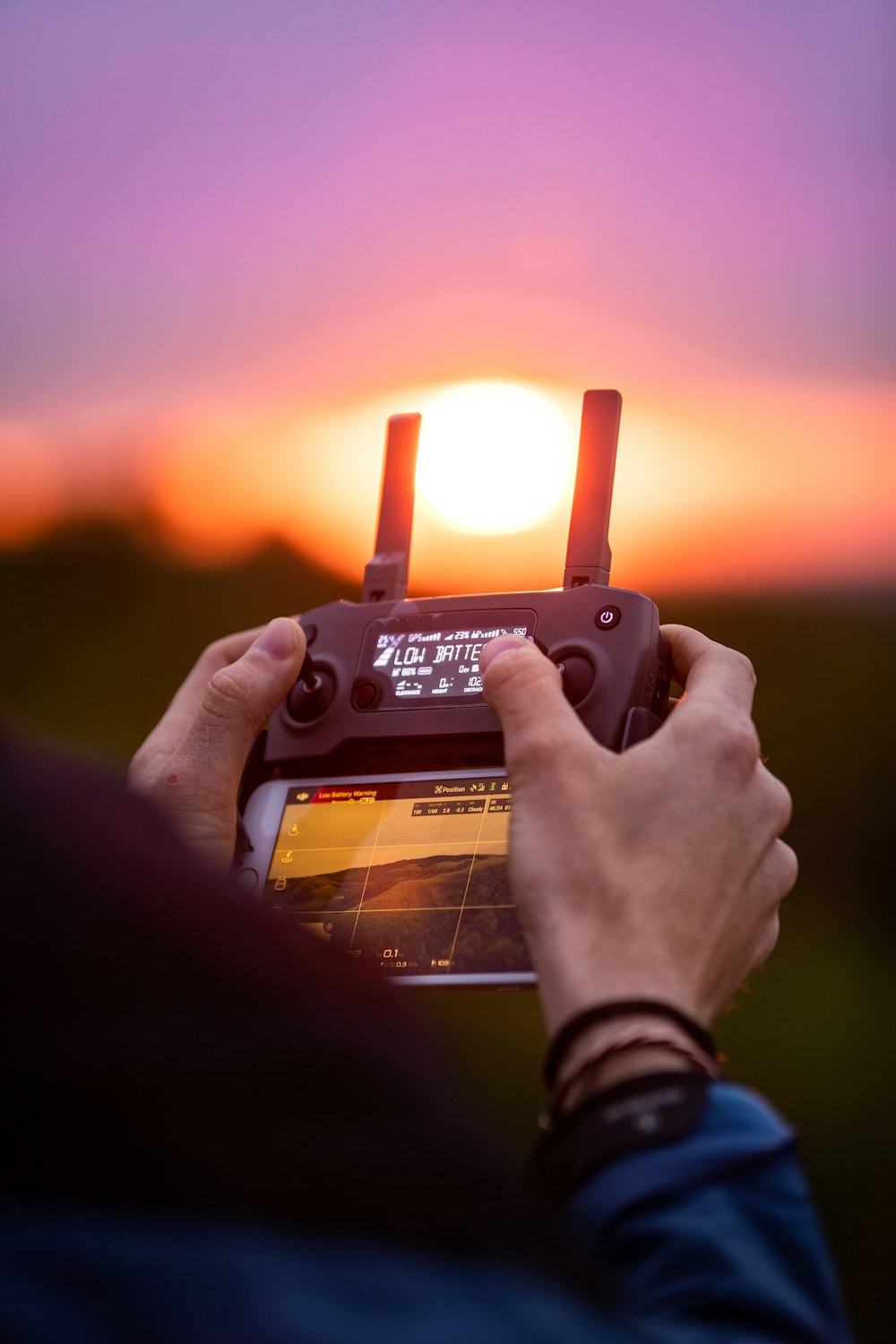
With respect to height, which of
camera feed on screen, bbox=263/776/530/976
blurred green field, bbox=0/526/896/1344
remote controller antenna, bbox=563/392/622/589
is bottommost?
blurred green field, bbox=0/526/896/1344

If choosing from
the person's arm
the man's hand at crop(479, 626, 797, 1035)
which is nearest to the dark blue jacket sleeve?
the person's arm

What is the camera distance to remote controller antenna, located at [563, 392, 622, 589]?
1.92 metres

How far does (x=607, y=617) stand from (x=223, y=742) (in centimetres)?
57

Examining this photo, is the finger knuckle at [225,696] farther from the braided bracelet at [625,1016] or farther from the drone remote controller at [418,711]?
the braided bracelet at [625,1016]

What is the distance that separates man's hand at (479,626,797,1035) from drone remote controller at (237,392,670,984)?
10.6 inches

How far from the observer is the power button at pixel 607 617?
1779mm

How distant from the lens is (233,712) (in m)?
1.90

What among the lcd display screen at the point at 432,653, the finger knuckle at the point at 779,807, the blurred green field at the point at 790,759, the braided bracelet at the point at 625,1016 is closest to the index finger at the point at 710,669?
the finger knuckle at the point at 779,807

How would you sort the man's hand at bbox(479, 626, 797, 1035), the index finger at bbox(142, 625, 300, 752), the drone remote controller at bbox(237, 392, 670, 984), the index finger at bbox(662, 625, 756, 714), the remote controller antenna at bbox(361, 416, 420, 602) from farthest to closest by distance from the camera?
the index finger at bbox(142, 625, 300, 752)
the remote controller antenna at bbox(361, 416, 420, 602)
the drone remote controller at bbox(237, 392, 670, 984)
the index finger at bbox(662, 625, 756, 714)
the man's hand at bbox(479, 626, 797, 1035)

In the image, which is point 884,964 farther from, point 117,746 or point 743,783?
point 743,783

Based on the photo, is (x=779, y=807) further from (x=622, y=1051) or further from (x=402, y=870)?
(x=402, y=870)

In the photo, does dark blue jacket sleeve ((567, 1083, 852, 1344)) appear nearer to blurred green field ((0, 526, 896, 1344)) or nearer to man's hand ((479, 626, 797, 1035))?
man's hand ((479, 626, 797, 1035))

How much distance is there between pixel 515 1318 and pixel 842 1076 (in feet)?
38.1

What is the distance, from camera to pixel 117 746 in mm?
11789
